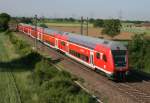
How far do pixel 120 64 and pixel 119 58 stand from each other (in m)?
0.50

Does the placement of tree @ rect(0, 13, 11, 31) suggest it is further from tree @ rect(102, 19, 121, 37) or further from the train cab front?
the train cab front

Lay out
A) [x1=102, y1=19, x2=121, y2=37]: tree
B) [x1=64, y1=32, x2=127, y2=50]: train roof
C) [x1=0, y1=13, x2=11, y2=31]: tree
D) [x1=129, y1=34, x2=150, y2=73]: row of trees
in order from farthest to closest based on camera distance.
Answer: [x1=0, y1=13, x2=11, y2=31]: tree
[x1=102, y1=19, x2=121, y2=37]: tree
[x1=129, y1=34, x2=150, y2=73]: row of trees
[x1=64, y1=32, x2=127, y2=50]: train roof

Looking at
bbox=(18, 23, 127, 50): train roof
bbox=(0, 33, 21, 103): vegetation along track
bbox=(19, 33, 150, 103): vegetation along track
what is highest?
bbox=(18, 23, 127, 50): train roof

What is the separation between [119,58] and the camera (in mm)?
26422

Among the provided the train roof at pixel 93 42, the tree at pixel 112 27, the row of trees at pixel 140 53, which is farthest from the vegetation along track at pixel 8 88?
the tree at pixel 112 27

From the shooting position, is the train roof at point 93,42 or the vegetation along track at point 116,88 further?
the train roof at point 93,42

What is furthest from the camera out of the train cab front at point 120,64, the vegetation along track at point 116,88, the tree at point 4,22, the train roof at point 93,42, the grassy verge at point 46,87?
the tree at point 4,22

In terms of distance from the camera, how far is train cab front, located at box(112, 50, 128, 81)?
26.1 metres

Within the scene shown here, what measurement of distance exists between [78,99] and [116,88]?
6.19 metres

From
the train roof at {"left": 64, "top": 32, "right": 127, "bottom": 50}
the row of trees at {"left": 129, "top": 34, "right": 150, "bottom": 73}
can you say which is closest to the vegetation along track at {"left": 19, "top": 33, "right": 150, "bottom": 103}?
the train roof at {"left": 64, "top": 32, "right": 127, "bottom": 50}

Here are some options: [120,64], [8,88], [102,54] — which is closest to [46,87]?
[8,88]

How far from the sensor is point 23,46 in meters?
53.4

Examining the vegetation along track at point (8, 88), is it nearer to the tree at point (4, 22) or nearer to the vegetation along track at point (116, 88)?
the vegetation along track at point (116, 88)

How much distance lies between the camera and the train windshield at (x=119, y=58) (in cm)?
2618
